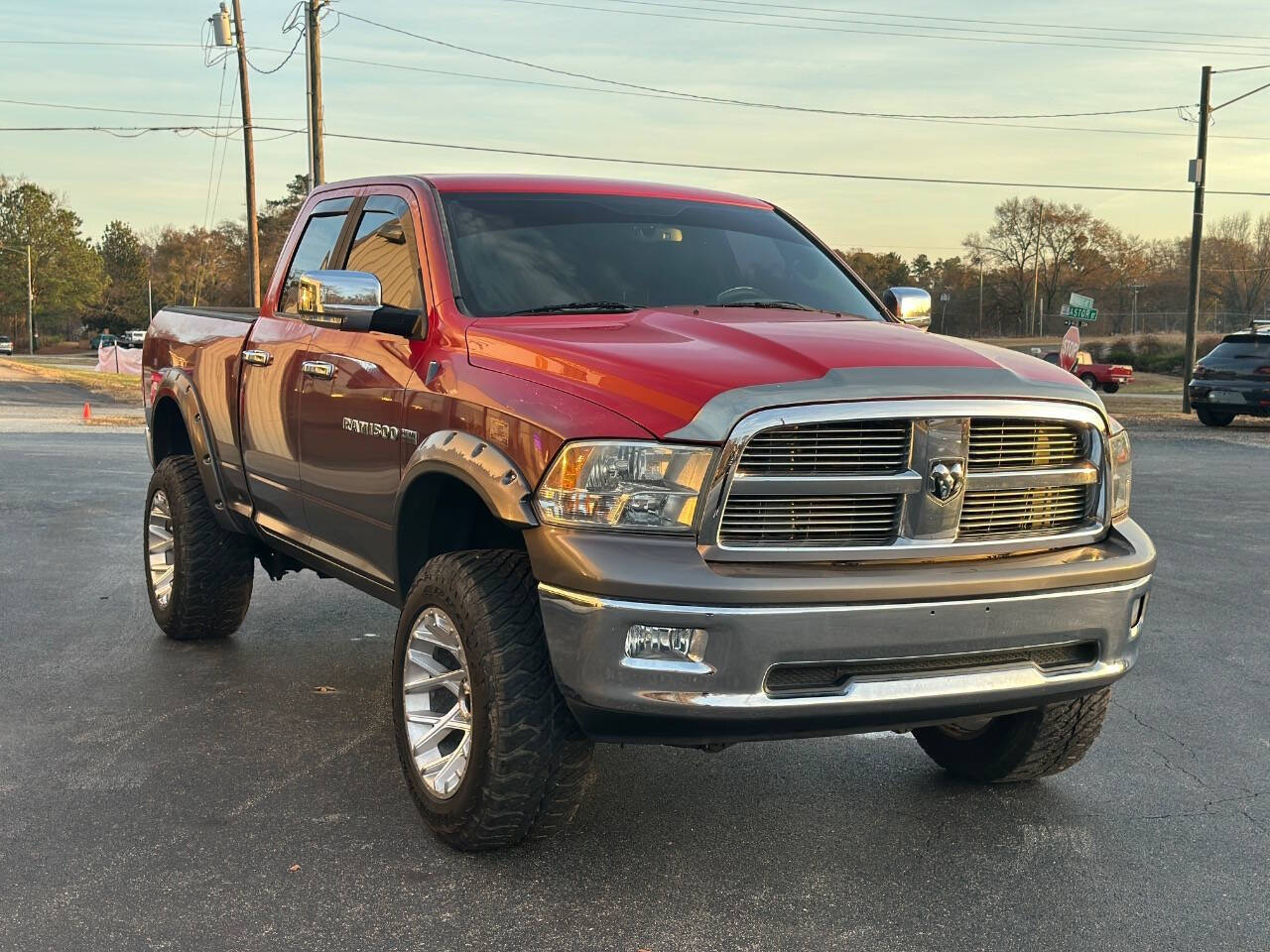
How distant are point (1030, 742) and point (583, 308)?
204 cm

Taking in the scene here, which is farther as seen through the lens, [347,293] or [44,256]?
[44,256]

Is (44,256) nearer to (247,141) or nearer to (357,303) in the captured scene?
(247,141)

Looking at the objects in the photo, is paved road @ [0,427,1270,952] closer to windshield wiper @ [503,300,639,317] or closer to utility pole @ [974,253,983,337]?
windshield wiper @ [503,300,639,317]

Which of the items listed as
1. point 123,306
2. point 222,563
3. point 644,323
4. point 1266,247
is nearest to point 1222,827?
Result: point 644,323

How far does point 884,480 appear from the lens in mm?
3521

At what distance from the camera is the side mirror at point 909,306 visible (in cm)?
543

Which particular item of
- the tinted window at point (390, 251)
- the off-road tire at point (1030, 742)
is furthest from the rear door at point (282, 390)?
the off-road tire at point (1030, 742)

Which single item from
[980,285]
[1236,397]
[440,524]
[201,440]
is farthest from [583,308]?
[980,285]

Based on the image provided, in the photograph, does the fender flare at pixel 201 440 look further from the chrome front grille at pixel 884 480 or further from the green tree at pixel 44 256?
the green tree at pixel 44 256

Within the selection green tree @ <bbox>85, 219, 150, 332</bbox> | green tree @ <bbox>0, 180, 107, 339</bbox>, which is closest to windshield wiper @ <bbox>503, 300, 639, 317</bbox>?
green tree @ <bbox>0, 180, 107, 339</bbox>

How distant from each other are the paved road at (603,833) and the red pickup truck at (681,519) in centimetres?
27

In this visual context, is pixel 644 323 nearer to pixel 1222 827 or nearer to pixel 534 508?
pixel 534 508

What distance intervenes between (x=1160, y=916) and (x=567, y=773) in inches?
63.8

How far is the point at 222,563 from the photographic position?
6391mm
